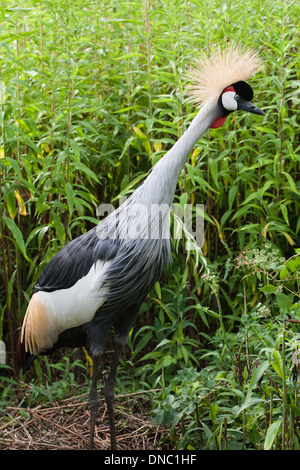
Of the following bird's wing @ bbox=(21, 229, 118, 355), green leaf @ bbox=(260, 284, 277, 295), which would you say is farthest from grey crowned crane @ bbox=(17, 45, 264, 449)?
green leaf @ bbox=(260, 284, 277, 295)

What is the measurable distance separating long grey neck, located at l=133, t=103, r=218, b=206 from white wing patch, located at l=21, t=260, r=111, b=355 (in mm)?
307

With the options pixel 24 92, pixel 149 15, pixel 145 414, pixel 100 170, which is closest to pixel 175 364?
pixel 145 414

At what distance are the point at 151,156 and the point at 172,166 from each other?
1.84ft

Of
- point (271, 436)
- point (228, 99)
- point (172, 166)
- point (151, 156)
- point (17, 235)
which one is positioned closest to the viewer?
point (271, 436)

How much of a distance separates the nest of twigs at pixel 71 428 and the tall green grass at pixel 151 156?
259mm

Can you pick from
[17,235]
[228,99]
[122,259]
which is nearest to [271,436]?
[122,259]

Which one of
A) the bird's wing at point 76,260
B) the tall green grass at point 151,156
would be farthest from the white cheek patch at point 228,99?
the bird's wing at point 76,260

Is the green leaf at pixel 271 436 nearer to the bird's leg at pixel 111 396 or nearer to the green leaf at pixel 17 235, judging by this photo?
the bird's leg at pixel 111 396

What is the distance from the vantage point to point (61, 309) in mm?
2389

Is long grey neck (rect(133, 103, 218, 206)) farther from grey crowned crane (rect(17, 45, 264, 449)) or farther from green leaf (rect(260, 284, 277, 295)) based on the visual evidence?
green leaf (rect(260, 284, 277, 295))

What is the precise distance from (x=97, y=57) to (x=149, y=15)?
0.43 meters

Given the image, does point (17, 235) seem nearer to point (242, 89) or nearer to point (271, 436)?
point (242, 89)

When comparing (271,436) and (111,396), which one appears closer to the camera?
(271,436)
